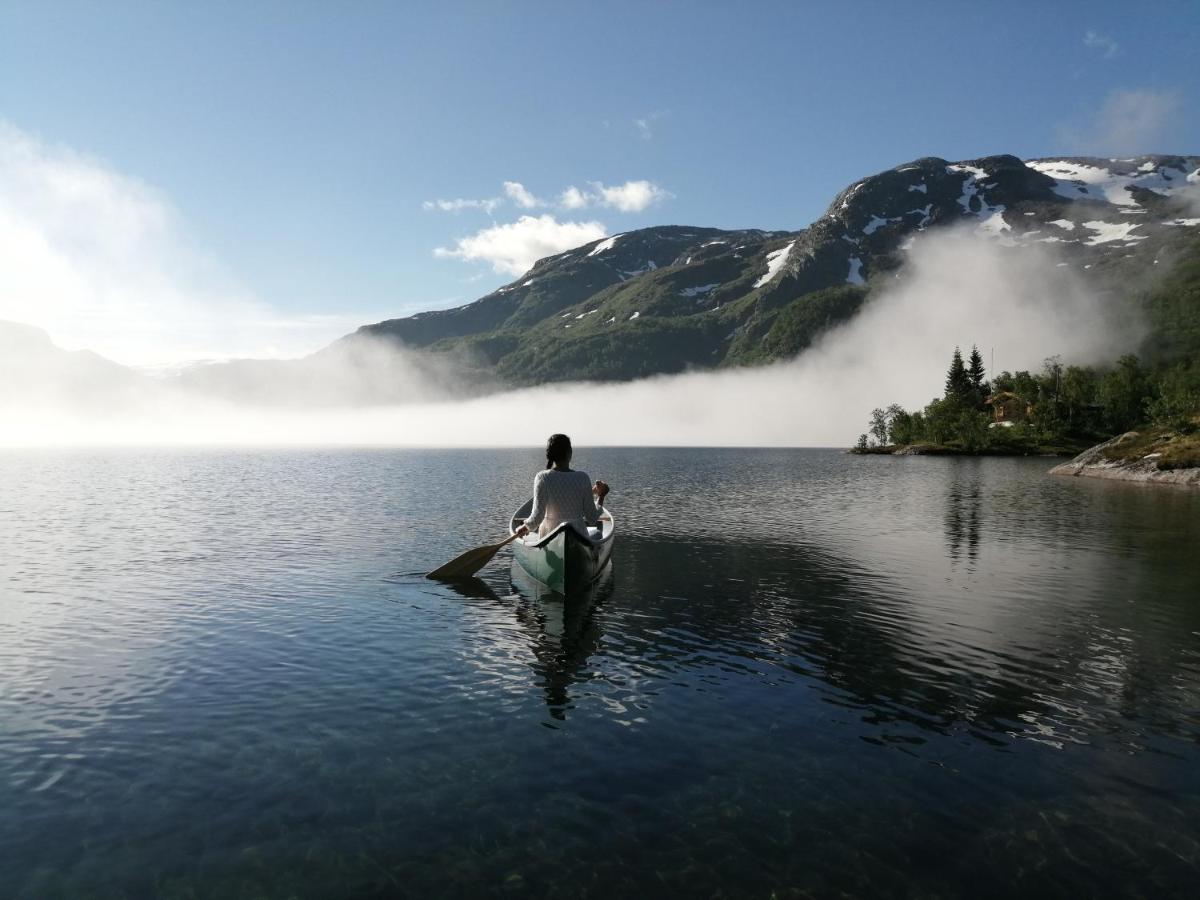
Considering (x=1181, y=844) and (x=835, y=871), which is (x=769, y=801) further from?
(x=1181, y=844)

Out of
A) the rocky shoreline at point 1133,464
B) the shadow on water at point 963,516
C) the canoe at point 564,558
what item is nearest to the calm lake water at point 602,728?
the canoe at point 564,558

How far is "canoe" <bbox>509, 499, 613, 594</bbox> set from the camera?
91.9 feet

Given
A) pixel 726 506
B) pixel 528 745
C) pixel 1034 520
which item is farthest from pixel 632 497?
pixel 528 745

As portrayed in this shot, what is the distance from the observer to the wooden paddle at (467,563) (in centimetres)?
3391

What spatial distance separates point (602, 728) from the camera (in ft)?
53.2

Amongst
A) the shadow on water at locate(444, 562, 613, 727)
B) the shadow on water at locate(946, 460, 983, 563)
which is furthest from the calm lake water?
the shadow on water at locate(946, 460, 983, 563)

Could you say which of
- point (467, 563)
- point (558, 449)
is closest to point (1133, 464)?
point (467, 563)

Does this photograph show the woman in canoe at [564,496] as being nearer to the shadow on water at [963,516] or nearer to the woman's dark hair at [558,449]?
the woman's dark hair at [558,449]

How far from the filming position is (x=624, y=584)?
1294 inches

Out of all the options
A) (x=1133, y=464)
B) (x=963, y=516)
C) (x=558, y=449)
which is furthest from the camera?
(x=1133, y=464)

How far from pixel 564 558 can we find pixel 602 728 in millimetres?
12217

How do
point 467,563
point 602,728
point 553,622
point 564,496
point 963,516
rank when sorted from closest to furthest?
1. point 602,728
2. point 553,622
3. point 564,496
4. point 467,563
5. point 963,516

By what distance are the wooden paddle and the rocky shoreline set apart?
99532mm

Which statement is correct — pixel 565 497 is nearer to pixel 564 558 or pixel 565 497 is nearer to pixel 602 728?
pixel 564 558
